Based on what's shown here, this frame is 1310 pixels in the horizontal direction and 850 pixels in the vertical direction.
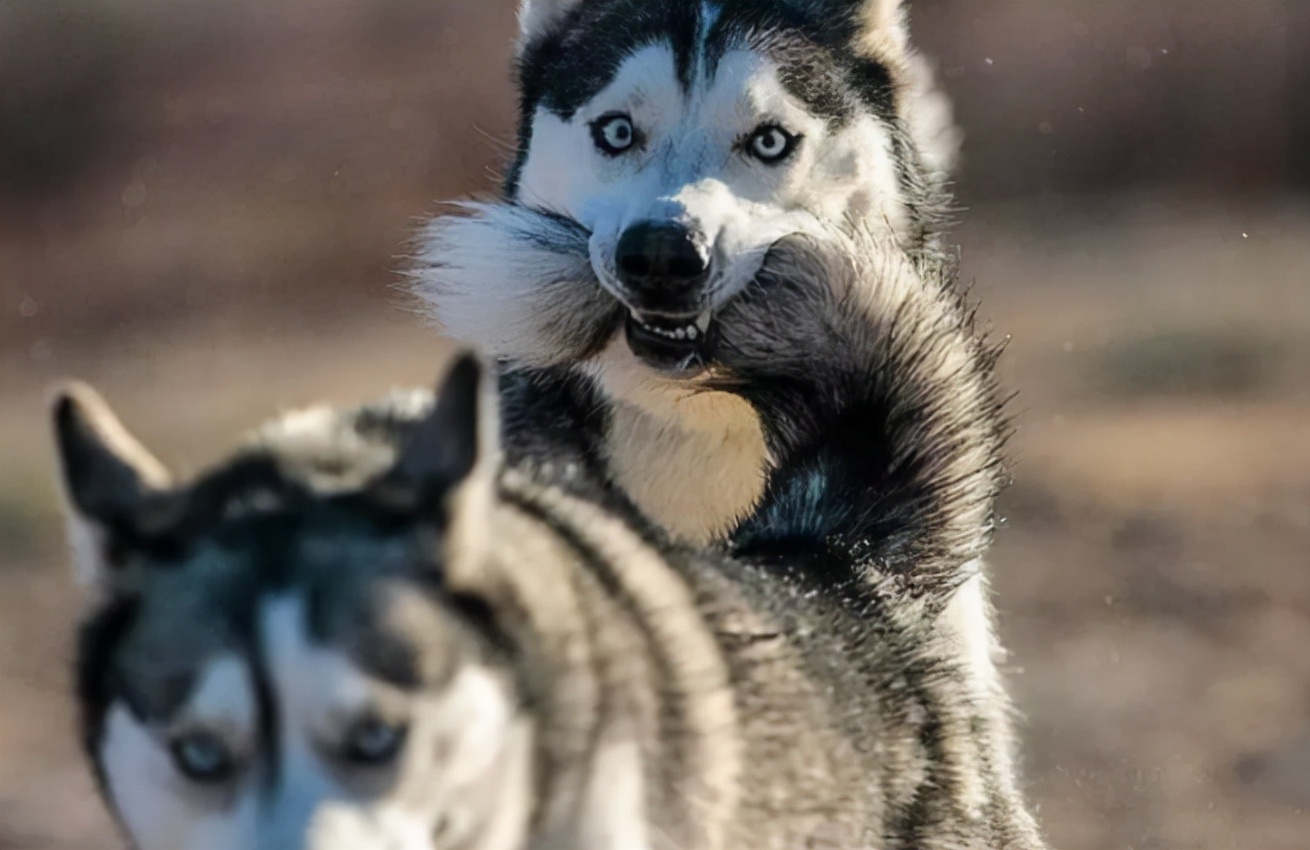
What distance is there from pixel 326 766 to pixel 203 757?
0.09 meters

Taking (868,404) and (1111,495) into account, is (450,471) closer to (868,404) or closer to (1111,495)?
(868,404)

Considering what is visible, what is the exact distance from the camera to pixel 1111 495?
5.96 meters

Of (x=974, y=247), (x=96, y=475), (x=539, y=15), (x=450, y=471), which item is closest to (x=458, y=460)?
(x=450, y=471)

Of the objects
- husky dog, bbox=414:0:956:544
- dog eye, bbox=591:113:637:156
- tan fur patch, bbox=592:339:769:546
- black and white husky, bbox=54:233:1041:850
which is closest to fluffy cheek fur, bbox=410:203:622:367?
→ husky dog, bbox=414:0:956:544

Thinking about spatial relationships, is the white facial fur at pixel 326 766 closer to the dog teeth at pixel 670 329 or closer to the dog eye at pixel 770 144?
the dog teeth at pixel 670 329

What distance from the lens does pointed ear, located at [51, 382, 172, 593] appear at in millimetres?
1354

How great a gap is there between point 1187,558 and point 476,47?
2.93m

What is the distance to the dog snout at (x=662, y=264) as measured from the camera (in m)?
2.30

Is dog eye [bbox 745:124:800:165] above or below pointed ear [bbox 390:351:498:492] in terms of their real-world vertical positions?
above

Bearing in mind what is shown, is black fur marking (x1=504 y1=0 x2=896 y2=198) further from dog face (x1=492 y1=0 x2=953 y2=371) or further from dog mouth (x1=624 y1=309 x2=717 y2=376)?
dog mouth (x1=624 y1=309 x2=717 y2=376)

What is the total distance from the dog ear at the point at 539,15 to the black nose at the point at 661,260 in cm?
64

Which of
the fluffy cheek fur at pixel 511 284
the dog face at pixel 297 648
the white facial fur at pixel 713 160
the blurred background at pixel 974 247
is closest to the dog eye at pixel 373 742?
the dog face at pixel 297 648

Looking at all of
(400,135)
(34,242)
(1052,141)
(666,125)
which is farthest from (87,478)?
(1052,141)

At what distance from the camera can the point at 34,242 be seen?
265 inches
